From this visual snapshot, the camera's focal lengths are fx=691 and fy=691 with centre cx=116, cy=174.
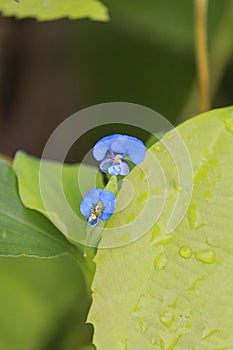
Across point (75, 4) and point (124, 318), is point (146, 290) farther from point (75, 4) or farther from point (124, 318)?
point (75, 4)

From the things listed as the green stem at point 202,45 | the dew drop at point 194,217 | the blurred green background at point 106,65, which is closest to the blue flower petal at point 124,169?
the dew drop at point 194,217

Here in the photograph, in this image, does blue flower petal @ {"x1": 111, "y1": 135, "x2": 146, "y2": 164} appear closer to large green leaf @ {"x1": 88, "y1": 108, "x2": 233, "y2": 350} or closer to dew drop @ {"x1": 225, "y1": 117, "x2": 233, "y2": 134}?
large green leaf @ {"x1": 88, "y1": 108, "x2": 233, "y2": 350}

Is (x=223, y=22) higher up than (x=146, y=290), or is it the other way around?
(x=146, y=290)

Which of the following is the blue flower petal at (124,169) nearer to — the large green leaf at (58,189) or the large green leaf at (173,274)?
the large green leaf at (173,274)

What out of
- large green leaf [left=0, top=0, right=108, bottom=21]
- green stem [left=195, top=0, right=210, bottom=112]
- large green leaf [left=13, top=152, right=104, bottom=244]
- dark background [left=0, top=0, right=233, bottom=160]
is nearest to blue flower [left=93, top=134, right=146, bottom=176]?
large green leaf [left=13, top=152, right=104, bottom=244]

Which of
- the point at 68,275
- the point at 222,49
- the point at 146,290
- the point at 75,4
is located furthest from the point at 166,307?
the point at 222,49
